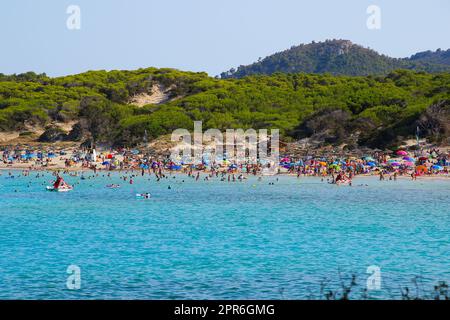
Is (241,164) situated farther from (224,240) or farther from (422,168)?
(224,240)

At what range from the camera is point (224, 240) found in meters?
27.9

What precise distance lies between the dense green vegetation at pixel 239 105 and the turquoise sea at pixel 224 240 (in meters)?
22.3

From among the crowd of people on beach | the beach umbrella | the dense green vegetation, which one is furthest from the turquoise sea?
the dense green vegetation

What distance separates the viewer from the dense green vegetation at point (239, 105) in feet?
246

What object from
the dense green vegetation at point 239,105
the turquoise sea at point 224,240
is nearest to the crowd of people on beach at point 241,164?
the turquoise sea at point 224,240

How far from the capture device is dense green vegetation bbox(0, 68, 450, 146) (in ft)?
246

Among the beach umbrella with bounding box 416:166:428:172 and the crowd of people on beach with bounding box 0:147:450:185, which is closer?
the beach umbrella with bounding box 416:166:428:172

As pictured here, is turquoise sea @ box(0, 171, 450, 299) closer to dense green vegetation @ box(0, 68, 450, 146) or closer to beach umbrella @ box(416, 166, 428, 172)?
beach umbrella @ box(416, 166, 428, 172)

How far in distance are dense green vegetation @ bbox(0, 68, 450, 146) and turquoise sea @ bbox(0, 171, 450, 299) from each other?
22.3 metres

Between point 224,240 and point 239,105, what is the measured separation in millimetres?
64228

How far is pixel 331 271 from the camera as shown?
20.2 m

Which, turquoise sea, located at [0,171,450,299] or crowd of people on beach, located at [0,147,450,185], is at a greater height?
crowd of people on beach, located at [0,147,450,185]

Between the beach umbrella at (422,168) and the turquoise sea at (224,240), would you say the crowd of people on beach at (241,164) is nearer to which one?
the beach umbrella at (422,168)
